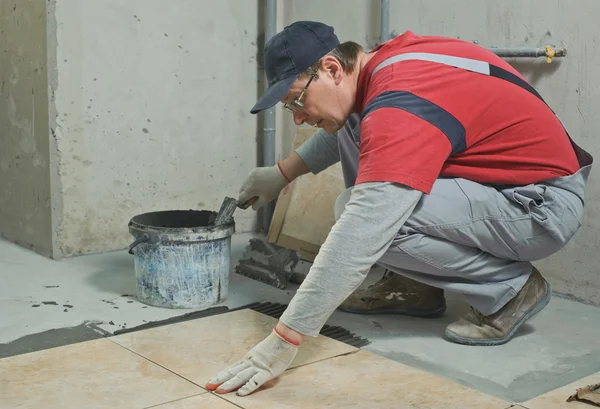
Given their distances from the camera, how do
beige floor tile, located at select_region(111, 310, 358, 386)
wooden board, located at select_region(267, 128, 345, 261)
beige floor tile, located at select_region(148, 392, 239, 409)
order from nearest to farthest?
beige floor tile, located at select_region(148, 392, 239, 409)
beige floor tile, located at select_region(111, 310, 358, 386)
wooden board, located at select_region(267, 128, 345, 261)

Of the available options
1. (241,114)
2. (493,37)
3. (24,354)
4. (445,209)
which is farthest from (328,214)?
(24,354)

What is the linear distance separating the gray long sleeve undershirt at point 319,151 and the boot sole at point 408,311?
0.47 metres

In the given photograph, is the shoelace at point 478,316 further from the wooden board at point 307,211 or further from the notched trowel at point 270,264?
the wooden board at point 307,211

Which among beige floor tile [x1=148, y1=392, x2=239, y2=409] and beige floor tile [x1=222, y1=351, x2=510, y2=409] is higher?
beige floor tile [x1=148, y1=392, x2=239, y2=409]

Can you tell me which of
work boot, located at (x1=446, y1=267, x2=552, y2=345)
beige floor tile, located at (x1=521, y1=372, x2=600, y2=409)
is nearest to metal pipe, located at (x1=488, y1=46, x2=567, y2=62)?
work boot, located at (x1=446, y1=267, x2=552, y2=345)

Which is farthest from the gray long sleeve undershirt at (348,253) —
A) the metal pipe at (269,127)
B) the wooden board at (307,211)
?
the metal pipe at (269,127)

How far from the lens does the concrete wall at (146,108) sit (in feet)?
9.88

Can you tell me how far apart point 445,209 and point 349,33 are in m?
1.43

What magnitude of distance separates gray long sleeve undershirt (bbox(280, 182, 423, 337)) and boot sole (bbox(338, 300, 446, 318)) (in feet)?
2.30

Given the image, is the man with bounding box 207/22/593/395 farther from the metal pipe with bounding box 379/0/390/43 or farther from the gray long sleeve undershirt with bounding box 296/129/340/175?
the metal pipe with bounding box 379/0/390/43

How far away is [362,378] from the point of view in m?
1.87

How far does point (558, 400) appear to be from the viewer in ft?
5.77

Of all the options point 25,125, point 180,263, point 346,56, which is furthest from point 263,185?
point 25,125

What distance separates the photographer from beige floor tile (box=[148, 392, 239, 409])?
1.68m
